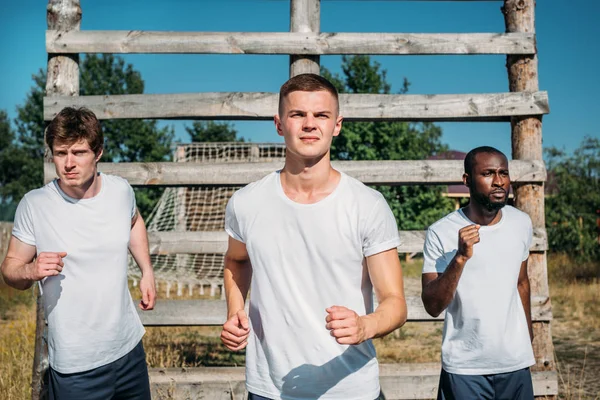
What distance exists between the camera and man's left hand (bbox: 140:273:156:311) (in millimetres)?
3381

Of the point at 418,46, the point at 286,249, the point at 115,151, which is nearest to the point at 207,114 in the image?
the point at 418,46

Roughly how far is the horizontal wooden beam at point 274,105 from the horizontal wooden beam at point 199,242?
89 cm

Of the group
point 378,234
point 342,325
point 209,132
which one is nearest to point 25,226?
point 378,234

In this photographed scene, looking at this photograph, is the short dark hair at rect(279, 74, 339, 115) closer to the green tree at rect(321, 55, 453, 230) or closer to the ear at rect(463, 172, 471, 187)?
the ear at rect(463, 172, 471, 187)

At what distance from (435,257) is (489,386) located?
67 cm

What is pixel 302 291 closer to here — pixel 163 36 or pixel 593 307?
pixel 163 36

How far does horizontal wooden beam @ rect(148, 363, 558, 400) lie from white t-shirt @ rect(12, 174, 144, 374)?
1747 millimetres

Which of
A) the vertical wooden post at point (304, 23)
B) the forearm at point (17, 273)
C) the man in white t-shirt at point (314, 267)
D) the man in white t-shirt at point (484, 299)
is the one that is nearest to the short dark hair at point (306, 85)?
the man in white t-shirt at point (314, 267)

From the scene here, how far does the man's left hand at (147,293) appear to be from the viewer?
3.38m

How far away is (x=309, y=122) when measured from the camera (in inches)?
96.5

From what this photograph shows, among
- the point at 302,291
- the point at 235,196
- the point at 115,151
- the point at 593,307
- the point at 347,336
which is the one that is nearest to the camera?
the point at 347,336

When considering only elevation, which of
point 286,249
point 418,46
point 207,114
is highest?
point 418,46

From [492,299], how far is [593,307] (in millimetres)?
9380

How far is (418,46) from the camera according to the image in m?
5.19
